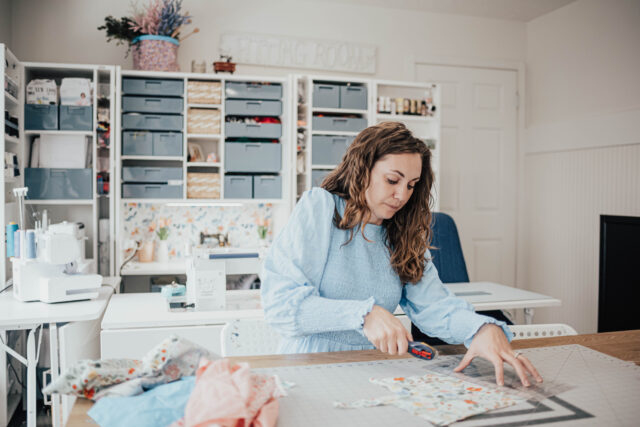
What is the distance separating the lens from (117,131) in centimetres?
326

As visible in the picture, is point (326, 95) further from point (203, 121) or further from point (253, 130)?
point (203, 121)

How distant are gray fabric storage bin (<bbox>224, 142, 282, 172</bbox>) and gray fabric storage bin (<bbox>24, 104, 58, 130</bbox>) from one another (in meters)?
1.03

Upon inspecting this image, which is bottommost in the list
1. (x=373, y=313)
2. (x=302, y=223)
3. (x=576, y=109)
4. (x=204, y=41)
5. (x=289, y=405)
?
(x=289, y=405)

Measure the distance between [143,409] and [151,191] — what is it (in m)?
2.66

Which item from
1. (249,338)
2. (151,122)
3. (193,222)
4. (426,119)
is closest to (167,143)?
(151,122)

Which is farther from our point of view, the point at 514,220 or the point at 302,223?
the point at 514,220

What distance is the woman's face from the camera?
1.39 meters

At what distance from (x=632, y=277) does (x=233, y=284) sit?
239 centimetres

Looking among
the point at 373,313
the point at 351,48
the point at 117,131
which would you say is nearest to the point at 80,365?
the point at 373,313

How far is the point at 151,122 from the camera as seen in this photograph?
11.0ft

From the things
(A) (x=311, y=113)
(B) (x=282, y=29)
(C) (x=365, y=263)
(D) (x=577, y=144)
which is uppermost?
(B) (x=282, y=29)

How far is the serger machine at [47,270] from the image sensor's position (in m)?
2.38

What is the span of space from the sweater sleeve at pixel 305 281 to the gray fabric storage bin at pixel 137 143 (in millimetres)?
2232

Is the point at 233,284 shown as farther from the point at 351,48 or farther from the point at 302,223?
the point at 302,223
